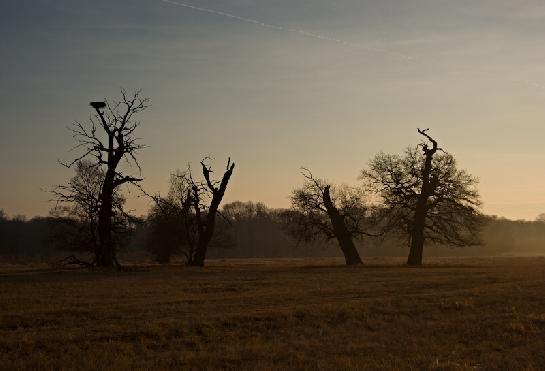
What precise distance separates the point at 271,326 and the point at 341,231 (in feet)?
107

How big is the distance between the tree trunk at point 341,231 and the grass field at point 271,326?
21.0 meters

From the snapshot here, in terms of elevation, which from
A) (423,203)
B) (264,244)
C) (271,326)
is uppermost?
(423,203)

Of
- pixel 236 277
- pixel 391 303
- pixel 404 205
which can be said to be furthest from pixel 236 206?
pixel 391 303

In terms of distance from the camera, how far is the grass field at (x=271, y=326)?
14.3 m

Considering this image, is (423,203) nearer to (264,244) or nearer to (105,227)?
(105,227)

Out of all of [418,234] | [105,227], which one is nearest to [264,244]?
[418,234]

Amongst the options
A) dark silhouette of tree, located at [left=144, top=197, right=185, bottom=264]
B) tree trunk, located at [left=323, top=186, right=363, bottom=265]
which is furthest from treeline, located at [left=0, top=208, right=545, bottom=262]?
tree trunk, located at [left=323, top=186, right=363, bottom=265]

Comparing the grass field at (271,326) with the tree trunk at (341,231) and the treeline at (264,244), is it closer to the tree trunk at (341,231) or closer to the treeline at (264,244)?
the tree trunk at (341,231)

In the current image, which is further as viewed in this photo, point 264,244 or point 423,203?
point 264,244

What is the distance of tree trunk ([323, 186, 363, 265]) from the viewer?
164ft

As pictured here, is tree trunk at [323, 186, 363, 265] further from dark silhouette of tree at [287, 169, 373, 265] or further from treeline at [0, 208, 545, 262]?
treeline at [0, 208, 545, 262]

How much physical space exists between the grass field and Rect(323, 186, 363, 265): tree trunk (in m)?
21.0

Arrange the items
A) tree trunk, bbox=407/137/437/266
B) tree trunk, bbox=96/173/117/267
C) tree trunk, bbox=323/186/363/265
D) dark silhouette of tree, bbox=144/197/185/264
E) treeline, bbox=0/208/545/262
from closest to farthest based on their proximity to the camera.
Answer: tree trunk, bbox=96/173/117/267 < tree trunk, bbox=407/137/437/266 < tree trunk, bbox=323/186/363/265 < dark silhouette of tree, bbox=144/197/185/264 < treeline, bbox=0/208/545/262

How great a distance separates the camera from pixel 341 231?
50469mm
